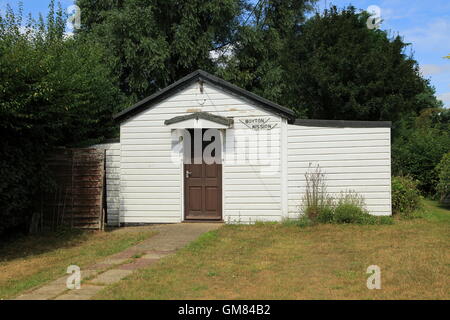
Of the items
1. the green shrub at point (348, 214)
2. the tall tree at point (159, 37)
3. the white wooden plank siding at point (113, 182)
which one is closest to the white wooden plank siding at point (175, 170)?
the white wooden plank siding at point (113, 182)

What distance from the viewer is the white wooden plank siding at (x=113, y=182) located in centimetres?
1078

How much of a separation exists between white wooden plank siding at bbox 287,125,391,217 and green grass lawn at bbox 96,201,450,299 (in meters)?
0.92

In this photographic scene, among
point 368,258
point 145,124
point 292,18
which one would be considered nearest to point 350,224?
point 368,258

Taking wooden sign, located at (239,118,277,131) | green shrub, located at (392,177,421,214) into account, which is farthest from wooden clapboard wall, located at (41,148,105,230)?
green shrub, located at (392,177,421,214)

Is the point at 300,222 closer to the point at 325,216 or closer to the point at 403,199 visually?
the point at 325,216

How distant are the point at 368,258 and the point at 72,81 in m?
6.48

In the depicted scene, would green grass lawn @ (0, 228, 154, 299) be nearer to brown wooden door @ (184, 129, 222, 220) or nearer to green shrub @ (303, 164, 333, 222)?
brown wooden door @ (184, 129, 222, 220)

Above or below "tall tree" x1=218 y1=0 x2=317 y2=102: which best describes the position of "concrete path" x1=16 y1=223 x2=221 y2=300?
below

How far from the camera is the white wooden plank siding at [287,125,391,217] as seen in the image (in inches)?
392

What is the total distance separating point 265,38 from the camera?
22.2 metres

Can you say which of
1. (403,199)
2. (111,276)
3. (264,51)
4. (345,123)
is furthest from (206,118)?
(264,51)

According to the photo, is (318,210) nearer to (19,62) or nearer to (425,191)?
(19,62)

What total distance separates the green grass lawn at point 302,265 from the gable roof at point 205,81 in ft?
9.32

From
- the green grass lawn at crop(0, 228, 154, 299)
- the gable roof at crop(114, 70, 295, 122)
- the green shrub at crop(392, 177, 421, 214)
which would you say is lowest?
the green grass lawn at crop(0, 228, 154, 299)
